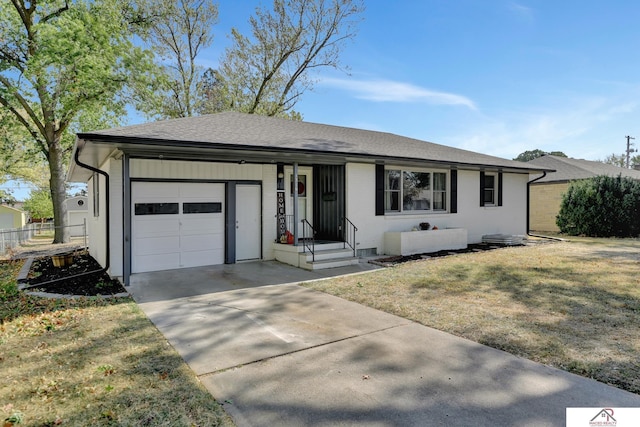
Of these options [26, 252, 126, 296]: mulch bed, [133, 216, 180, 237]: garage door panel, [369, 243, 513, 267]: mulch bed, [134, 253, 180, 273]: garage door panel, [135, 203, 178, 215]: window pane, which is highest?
[135, 203, 178, 215]: window pane

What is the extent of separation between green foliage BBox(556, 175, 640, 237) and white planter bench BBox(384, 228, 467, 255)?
8.97m

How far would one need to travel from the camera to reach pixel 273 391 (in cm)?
310

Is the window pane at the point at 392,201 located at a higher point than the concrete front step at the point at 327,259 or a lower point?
higher

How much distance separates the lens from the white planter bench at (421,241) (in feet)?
35.1

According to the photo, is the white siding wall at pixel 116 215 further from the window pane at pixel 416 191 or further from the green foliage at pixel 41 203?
the green foliage at pixel 41 203

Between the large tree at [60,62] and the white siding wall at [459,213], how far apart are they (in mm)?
13478

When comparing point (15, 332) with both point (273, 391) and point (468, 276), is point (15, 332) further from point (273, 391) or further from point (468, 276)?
point (468, 276)

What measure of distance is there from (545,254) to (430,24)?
348 inches

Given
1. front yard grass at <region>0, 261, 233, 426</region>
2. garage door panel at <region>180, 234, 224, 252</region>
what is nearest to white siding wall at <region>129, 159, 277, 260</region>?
garage door panel at <region>180, 234, 224, 252</region>

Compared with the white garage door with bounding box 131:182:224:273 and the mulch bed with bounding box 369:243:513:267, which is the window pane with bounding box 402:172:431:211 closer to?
the mulch bed with bounding box 369:243:513:267

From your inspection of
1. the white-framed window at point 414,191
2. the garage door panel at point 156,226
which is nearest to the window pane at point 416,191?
the white-framed window at point 414,191

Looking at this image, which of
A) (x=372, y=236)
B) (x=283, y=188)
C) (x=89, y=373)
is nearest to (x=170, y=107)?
(x=283, y=188)

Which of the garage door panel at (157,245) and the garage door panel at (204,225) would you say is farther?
the garage door panel at (204,225)

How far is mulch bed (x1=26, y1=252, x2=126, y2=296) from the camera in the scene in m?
6.80
